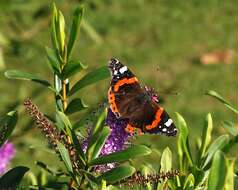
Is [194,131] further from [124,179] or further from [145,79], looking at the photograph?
[124,179]

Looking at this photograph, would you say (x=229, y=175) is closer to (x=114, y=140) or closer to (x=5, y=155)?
(x=114, y=140)

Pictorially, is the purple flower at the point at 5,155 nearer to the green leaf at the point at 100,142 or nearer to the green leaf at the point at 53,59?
the green leaf at the point at 53,59

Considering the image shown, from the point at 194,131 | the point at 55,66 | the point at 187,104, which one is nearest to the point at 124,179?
the point at 55,66

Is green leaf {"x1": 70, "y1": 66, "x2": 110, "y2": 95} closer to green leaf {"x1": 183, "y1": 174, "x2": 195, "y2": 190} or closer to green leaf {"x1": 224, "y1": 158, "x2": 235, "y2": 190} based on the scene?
green leaf {"x1": 183, "y1": 174, "x2": 195, "y2": 190}

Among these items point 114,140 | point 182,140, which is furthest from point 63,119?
point 182,140

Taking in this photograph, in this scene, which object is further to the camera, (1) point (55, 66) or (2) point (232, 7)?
(2) point (232, 7)

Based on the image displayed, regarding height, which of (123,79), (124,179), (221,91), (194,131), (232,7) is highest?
(232,7)

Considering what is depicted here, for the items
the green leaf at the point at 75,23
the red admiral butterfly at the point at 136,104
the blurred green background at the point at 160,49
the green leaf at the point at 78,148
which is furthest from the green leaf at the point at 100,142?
the blurred green background at the point at 160,49

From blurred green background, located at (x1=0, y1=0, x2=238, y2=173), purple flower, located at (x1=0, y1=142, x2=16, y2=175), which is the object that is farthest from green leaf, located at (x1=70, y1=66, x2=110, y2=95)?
blurred green background, located at (x1=0, y1=0, x2=238, y2=173)
